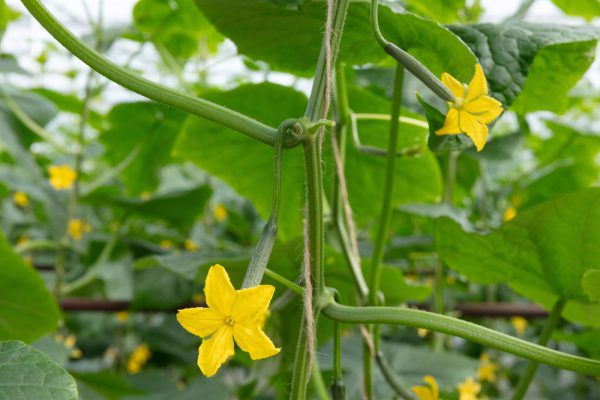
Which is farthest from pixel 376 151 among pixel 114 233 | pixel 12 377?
pixel 114 233

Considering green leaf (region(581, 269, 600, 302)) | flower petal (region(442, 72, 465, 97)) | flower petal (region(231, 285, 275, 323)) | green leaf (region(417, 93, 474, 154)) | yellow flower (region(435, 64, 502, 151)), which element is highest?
flower petal (region(442, 72, 465, 97))

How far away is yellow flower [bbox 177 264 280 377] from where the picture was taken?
34cm

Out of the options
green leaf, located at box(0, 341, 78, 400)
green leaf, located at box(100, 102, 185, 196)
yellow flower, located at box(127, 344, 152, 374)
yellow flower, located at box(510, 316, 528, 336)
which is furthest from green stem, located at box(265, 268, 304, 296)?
yellow flower, located at box(510, 316, 528, 336)

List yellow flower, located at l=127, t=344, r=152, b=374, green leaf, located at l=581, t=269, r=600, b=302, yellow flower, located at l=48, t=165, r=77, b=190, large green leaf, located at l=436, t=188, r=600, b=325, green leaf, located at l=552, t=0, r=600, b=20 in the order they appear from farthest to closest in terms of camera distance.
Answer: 1. yellow flower, located at l=127, t=344, r=152, b=374
2. yellow flower, located at l=48, t=165, r=77, b=190
3. green leaf, located at l=552, t=0, r=600, b=20
4. large green leaf, located at l=436, t=188, r=600, b=325
5. green leaf, located at l=581, t=269, r=600, b=302

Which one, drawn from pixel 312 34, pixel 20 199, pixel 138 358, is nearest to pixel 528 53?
pixel 312 34

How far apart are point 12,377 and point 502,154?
41.5 inches

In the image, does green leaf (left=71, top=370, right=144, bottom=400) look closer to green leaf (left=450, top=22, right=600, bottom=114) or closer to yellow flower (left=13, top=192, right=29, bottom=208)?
green leaf (left=450, top=22, right=600, bottom=114)

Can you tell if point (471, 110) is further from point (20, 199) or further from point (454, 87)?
point (20, 199)

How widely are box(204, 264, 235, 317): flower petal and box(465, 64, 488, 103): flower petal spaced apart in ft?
0.64

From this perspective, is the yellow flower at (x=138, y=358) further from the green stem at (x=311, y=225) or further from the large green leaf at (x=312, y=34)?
the green stem at (x=311, y=225)

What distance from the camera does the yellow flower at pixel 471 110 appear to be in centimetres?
42

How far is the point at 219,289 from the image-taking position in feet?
1.13

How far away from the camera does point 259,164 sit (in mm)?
900

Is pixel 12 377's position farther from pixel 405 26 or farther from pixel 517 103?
pixel 517 103
